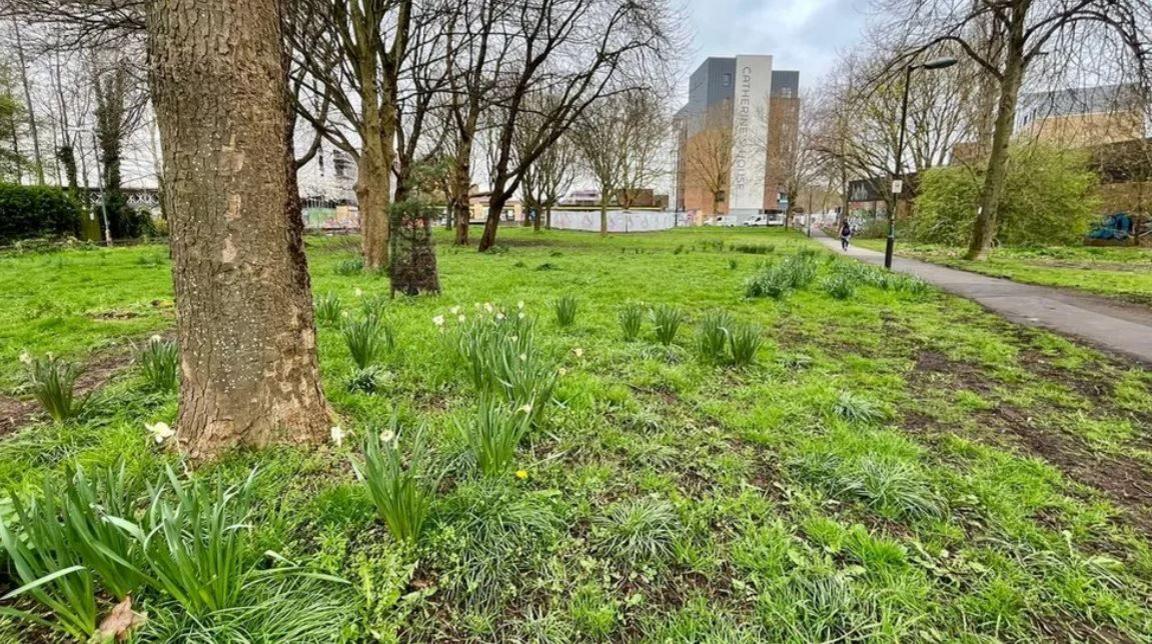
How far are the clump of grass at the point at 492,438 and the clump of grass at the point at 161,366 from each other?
229cm

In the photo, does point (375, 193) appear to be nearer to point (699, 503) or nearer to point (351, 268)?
point (351, 268)

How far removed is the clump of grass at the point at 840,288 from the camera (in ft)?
26.7

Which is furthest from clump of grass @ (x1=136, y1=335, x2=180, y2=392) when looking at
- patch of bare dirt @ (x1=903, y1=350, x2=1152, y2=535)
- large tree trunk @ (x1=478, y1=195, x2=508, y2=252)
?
large tree trunk @ (x1=478, y1=195, x2=508, y2=252)

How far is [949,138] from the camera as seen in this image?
29.9 meters

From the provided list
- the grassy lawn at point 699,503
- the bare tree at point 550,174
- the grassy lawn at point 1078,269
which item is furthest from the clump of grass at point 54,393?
the bare tree at point 550,174

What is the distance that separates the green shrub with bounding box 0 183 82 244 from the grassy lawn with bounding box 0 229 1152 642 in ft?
62.8

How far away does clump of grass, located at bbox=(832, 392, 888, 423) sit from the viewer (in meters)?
3.33

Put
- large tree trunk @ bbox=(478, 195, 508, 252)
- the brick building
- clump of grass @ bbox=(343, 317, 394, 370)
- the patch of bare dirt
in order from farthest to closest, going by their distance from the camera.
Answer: the brick building → large tree trunk @ bbox=(478, 195, 508, 252) → clump of grass @ bbox=(343, 317, 394, 370) → the patch of bare dirt

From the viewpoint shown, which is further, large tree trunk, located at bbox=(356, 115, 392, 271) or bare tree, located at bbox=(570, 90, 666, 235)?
bare tree, located at bbox=(570, 90, 666, 235)

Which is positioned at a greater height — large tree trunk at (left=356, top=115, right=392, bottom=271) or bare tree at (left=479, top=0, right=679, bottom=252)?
bare tree at (left=479, top=0, right=679, bottom=252)

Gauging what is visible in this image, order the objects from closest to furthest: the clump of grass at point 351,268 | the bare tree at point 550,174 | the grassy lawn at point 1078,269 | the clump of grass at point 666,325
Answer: the clump of grass at point 666,325 → the grassy lawn at point 1078,269 → the clump of grass at point 351,268 → the bare tree at point 550,174

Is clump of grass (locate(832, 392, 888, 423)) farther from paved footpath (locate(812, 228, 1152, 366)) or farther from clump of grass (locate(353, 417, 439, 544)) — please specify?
paved footpath (locate(812, 228, 1152, 366))

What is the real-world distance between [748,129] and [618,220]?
2211cm

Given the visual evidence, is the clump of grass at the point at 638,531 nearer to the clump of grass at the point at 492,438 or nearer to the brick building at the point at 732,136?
the clump of grass at the point at 492,438
